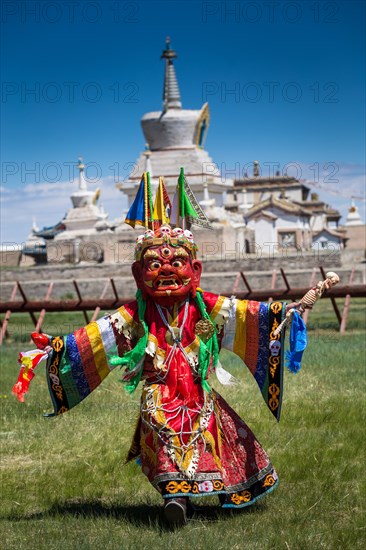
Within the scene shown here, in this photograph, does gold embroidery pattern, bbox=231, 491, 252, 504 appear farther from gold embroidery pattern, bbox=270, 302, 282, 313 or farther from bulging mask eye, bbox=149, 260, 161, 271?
bulging mask eye, bbox=149, 260, 161, 271

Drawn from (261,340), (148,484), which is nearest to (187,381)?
(261,340)

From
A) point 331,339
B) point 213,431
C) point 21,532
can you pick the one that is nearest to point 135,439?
point 213,431

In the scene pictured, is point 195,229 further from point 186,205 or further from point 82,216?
point 186,205

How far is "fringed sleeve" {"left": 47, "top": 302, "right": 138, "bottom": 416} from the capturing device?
21.6 feet

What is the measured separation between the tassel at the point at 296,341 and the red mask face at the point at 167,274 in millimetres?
743

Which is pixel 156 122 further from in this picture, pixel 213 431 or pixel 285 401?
pixel 213 431

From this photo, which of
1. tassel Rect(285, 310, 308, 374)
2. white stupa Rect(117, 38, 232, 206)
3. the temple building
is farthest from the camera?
white stupa Rect(117, 38, 232, 206)

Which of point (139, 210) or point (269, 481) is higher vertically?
point (139, 210)

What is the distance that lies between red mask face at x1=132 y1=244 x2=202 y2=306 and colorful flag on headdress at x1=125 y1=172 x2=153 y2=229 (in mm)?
411

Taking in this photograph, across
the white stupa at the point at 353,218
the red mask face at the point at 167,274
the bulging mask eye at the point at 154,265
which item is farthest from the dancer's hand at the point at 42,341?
the white stupa at the point at 353,218

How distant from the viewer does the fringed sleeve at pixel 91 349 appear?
659 cm

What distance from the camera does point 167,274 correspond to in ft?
21.2

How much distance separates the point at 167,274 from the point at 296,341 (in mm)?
990

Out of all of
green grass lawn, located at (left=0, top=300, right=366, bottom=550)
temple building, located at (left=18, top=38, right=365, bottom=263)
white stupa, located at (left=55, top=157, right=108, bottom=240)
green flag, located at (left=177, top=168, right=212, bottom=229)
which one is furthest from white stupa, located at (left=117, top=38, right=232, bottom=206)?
green flag, located at (left=177, top=168, right=212, bottom=229)
